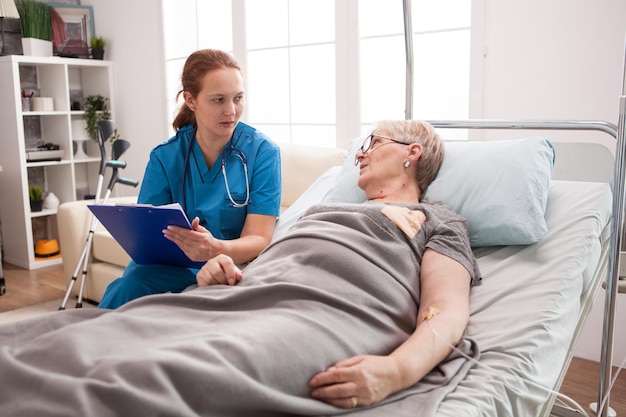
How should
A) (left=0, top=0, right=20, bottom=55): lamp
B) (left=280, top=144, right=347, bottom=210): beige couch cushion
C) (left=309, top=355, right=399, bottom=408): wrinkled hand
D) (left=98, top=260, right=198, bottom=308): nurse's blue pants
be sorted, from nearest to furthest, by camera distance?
(left=309, top=355, right=399, bottom=408): wrinkled hand, (left=98, top=260, right=198, bottom=308): nurse's blue pants, (left=280, top=144, right=347, bottom=210): beige couch cushion, (left=0, top=0, right=20, bottom=55): lamp

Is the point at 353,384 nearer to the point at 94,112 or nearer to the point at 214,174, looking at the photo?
the point at 214,174

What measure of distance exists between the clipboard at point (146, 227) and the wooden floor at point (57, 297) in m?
1.48

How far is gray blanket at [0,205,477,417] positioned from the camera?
83cm

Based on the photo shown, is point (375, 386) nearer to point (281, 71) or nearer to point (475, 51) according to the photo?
point (475, 51)

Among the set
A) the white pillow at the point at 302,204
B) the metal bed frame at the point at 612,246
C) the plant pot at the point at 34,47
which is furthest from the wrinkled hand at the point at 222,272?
the plant pot at the point at 34,47

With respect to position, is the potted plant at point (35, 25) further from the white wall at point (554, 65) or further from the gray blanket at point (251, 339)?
the gray blanket at point (251, 339)

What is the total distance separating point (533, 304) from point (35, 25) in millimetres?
4161

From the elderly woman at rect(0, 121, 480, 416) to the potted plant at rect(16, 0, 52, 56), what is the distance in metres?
3.53

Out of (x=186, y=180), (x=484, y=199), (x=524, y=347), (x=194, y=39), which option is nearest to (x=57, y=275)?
(x=194, y=39)

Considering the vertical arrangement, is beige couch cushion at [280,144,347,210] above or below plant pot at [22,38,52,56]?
below

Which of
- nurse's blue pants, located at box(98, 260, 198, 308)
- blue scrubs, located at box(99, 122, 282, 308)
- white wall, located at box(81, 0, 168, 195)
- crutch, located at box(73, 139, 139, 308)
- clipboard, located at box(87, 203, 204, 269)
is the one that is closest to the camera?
clipboard, located at box(87, 203, 204, 269)

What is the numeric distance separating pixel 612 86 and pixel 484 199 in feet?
3.41

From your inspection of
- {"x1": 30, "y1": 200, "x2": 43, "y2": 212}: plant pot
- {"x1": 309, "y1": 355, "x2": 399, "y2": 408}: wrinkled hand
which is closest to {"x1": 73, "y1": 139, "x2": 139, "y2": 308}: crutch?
{"x1": 30, "y1": 200, "x2": 43, "y2": 212}: plant pot

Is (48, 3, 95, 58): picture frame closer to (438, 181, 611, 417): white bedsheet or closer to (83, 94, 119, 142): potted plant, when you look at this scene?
(83, 94, 119, 142): potted plant
